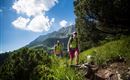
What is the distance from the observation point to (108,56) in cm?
1847

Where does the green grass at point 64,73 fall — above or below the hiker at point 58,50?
below

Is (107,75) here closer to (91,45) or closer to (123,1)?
(123,1)

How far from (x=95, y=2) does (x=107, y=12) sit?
123 centimetres

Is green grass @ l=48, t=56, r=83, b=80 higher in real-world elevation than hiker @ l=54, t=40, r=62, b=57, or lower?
lower

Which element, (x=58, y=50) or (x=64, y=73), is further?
(x=58, y=50)

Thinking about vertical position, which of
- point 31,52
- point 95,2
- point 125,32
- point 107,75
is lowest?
point 107,75

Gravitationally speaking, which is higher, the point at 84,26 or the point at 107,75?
the point at 84,26

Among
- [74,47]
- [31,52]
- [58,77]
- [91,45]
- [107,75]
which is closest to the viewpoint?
[58,77]

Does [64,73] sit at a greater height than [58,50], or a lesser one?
lesser

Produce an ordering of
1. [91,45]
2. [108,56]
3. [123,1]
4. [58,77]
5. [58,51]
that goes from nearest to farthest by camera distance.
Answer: [58,77] < [108,56] < [58,51] < [123,1] < [91,45]

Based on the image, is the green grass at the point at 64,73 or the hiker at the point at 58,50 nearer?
the green grass at the point at 64,73

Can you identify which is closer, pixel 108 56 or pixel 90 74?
pixel 90 74

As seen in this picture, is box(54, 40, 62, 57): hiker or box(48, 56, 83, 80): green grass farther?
box(54, 40, 62, 57): hiker

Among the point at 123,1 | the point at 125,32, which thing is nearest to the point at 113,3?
the point at 123,1
